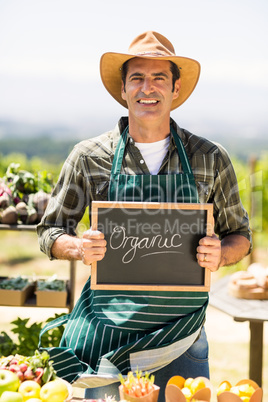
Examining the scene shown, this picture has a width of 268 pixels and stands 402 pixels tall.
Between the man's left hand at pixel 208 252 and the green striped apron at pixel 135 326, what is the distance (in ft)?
0.83

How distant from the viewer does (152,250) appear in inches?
73.5

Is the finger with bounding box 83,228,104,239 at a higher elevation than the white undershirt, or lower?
lower

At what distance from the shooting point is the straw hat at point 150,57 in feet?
6.73

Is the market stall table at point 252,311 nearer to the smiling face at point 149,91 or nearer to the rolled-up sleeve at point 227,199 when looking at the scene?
the rolled-up sleeve at point 227,199

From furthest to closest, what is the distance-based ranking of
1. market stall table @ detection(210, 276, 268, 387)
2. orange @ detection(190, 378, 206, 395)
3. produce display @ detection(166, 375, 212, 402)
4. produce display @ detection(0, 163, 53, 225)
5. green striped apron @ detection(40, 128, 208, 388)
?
produce display @ detection(0, 163, 53, 225) → market stall table @ detection(210, 276, 268, 387) → green striped apron @ detection(40, 128, 208, 388) → orange @ detection(190, 378, 206, 395) → produce display @ detection(166, 375, 212, 402)

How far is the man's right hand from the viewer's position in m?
1.80

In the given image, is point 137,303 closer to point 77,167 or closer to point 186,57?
point 77,167

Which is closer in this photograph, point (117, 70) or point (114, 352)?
point (114, 352)

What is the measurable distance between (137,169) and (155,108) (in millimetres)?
280

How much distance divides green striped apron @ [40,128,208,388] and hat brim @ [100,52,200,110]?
20.7 inches

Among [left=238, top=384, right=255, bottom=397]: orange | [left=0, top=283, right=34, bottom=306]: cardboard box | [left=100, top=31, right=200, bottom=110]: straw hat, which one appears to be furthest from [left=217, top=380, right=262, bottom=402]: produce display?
[left=0, top=283, right=34, bottom=306]: cardboard box

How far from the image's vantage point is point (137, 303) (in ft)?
6.53

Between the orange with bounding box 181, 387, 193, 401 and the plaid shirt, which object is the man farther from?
the orange with bounding box 181, 387, 193, 401

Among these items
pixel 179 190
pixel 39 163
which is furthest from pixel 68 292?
pixel 39 163
